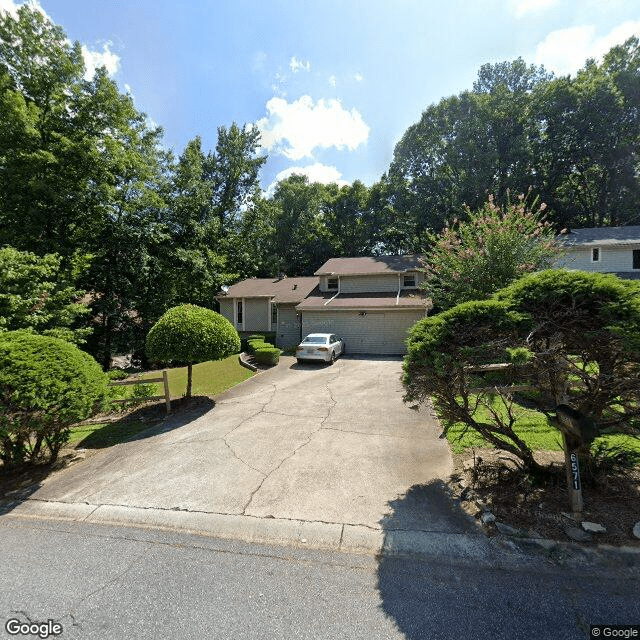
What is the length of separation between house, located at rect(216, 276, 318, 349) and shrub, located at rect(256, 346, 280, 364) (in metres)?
5.81

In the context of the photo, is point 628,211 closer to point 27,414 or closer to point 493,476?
point 493,476

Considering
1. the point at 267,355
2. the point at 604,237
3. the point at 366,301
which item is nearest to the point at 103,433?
the point at 267,355

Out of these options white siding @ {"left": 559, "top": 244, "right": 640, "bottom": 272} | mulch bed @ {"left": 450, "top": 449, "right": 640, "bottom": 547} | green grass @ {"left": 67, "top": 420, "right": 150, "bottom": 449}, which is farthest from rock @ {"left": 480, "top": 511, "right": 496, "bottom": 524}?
white siding @ {"left": 559, "top": 244, "right": 640, "bottom": 272}

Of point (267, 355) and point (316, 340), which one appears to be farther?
point (316, 340)

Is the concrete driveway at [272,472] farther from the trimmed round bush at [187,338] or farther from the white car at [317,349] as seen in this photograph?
the white car at [317,349]

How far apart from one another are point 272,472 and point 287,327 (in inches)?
654

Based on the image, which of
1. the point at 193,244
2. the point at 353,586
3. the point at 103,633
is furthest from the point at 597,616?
the point at 193,244

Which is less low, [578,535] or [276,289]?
[276,289]

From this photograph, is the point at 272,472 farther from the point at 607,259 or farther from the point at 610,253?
the point at 610,253

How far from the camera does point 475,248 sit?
10.3 metres

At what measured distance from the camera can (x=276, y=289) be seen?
957 inches

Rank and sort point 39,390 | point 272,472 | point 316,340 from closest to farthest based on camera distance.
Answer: point 39,390 < point 272,472 < point 316,340

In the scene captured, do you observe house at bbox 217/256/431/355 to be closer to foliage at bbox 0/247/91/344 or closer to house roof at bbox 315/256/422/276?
house roof at bbox 315/256/422/276

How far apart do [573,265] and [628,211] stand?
15.4 m
